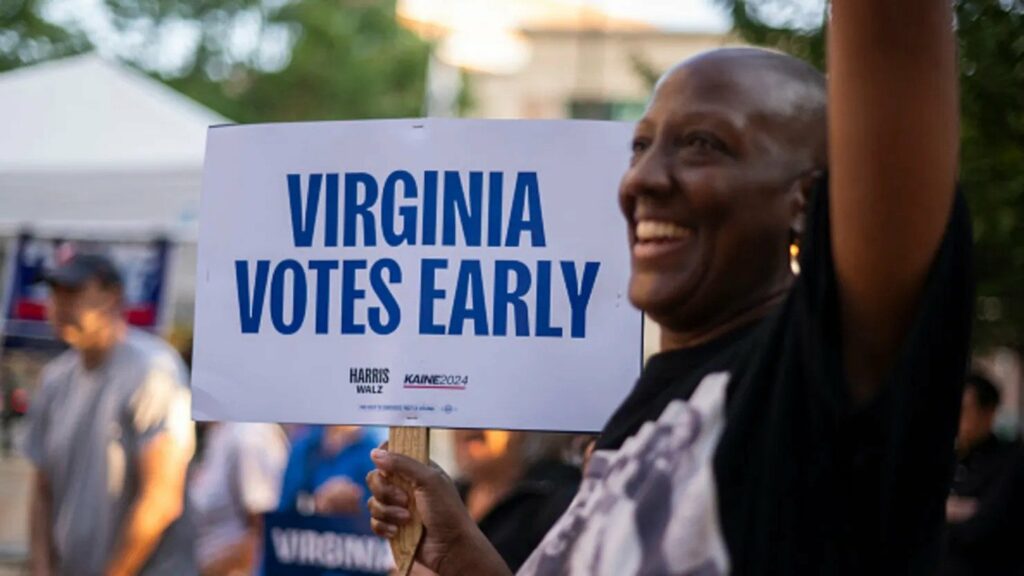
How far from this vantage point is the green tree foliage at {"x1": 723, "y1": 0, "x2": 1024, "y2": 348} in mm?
4461

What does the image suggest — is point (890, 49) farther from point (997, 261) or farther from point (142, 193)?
point (142, 193)

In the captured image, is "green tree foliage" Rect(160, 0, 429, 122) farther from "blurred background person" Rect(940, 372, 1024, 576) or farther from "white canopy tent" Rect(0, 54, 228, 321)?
"blurred background person" Rect(940, 372, 1024, 576)

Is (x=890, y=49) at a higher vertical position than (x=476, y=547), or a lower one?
higher

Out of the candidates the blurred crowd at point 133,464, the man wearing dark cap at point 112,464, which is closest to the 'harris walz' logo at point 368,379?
the blurred crowd at point 133,464

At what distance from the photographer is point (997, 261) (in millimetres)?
5875

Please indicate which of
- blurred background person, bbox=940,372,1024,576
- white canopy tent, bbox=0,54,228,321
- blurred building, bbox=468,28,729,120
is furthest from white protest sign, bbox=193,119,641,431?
blurred building, bbox=468,28,729,120

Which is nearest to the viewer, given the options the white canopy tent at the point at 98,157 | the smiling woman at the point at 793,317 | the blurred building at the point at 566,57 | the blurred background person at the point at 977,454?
the smiling woman at the point at 793,317

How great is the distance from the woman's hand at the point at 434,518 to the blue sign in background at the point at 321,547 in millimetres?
3909

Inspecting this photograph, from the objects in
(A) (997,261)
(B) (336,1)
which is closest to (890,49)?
(A) (997,261)

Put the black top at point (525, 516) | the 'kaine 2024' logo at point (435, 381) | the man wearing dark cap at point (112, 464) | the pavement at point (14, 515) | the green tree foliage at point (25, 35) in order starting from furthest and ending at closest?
the green tree foliage at point (25, 35) < the pavement at point (14, 515) < the man wearing dark cap at point (112, 464) < the black top at point (525, 516) < the 'kaine 2024' logo at point (435, 381)

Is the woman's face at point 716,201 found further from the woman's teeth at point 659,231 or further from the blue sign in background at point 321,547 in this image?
the blue sign in background at point 321,547

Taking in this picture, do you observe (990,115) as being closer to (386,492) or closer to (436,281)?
(436,281)

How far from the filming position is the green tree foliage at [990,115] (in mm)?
4461

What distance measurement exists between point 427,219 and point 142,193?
638cm
